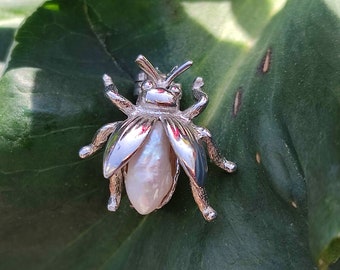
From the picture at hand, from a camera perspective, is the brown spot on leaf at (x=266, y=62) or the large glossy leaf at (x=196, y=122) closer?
the large glossy leaf at (x=196, y=122)

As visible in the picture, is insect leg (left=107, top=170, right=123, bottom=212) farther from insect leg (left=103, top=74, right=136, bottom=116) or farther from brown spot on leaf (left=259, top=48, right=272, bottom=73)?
brown spot on leaf (left=259, top=48, right=272, bottom=73)

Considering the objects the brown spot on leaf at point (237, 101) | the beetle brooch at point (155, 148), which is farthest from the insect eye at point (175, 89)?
the brown spot on leaf at point (237, 101)

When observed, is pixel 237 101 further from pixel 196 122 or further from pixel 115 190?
pixel 115 190

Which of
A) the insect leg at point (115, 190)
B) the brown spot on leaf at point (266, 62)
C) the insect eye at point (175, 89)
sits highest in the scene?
the brown spot on leaf at point (266, 62)

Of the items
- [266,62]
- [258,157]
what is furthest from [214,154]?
[266,62]

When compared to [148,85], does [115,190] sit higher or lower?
lower

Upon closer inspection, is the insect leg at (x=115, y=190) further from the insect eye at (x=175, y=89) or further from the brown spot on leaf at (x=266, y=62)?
the brown spot on leaf at (x=266, y=62)

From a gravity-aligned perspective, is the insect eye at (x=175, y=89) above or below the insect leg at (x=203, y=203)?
above

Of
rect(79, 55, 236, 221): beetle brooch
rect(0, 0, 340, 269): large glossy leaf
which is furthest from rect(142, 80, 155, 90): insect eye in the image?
rect(0, 0, 340, 269): large glossy leaf
